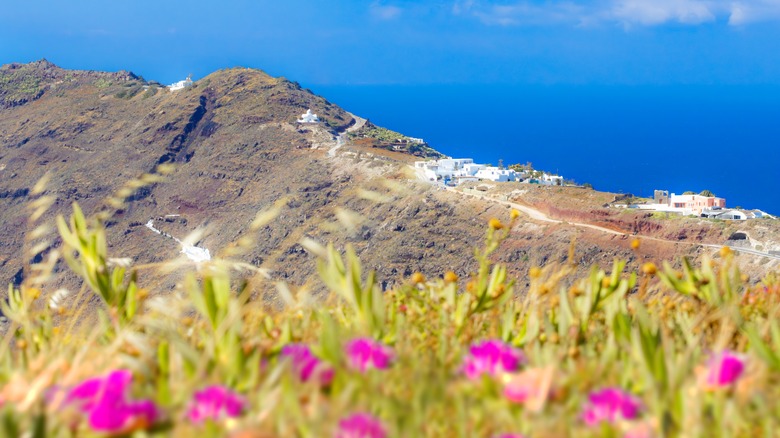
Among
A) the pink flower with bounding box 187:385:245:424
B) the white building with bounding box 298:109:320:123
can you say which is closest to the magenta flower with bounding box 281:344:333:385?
the pink flower with bounding box 187:385:245:424

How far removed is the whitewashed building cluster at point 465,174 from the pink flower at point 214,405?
3652cm

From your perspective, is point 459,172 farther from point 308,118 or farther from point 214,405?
point 214,405

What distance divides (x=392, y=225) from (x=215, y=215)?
14312mm

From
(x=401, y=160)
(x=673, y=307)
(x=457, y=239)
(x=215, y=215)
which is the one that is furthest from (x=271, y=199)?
(x=673, y=307)

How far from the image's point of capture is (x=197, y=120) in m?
56.6

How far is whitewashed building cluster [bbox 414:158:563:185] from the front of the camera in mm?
39125

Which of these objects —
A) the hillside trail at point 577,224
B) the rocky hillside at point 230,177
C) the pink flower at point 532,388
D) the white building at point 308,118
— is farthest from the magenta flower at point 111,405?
the white building at point 308,118

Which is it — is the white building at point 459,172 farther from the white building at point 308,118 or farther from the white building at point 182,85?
the white building at point 182,85

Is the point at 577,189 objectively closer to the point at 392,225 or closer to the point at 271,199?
the point at 392,225

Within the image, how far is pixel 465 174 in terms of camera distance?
4094 centimetres

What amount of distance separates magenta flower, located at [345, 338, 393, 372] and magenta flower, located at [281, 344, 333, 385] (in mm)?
67

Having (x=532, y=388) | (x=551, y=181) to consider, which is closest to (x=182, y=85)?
(x=551, y=181)

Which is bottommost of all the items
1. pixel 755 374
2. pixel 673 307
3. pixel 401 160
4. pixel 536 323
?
pixel 755 374

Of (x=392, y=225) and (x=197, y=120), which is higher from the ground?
(x=197, y=120)
